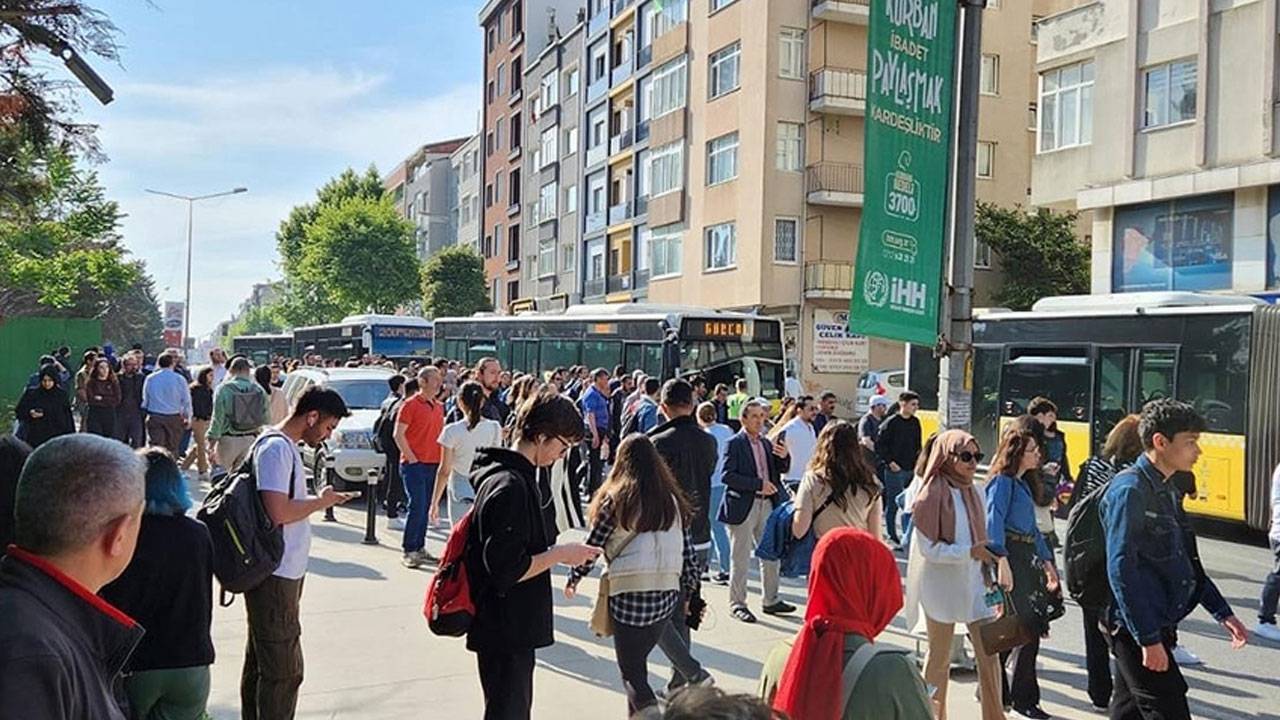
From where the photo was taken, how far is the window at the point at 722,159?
36500mm

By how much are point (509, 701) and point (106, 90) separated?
5.71 meters

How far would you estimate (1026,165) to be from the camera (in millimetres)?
37594

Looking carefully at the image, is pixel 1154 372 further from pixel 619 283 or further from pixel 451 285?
pixel 451 285

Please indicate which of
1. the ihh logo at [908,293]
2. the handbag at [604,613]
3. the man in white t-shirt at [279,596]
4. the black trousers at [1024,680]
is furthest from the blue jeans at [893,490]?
the man in white t-shirt at [279,596]

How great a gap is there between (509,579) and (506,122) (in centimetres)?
5990

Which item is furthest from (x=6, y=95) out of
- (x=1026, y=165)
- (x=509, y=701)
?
(x=1026, y=165)

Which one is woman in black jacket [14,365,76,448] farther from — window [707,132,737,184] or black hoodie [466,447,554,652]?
window [707,132,737,184]

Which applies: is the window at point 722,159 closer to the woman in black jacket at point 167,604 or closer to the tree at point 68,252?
the tree at point 68,252

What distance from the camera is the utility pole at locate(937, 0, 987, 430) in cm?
801

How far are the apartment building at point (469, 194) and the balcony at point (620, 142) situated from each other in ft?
71.4

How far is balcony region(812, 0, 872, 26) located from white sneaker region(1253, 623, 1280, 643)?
94.0 feet

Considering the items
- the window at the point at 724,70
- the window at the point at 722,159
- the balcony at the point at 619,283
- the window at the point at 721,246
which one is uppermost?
the window at the point at 724,70

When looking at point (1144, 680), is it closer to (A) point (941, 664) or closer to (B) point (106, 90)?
(A) point (941, 664)

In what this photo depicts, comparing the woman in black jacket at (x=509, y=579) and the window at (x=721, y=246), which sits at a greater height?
Answer: the window at (x=721, y=246)
